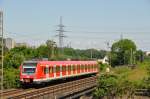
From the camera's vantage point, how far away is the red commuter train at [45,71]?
38281 millimetres

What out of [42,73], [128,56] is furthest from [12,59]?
[128,56]

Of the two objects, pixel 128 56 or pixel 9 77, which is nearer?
pixel 9 77

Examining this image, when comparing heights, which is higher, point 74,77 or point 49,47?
point 49,47

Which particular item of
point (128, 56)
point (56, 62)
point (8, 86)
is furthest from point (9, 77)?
point (128, 56)

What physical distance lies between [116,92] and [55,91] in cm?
1895

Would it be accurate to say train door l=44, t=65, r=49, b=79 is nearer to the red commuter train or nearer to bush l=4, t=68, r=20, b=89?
the red commuter train

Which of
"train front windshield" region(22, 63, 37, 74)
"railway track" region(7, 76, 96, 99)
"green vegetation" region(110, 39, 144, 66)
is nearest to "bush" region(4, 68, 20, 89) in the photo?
"train front windshield" region(22, 63, 37, 74)

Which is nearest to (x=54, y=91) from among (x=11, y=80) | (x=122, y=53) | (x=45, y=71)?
(x=45, y=71)

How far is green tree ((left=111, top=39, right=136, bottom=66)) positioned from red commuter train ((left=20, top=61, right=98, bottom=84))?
74471 millimetres

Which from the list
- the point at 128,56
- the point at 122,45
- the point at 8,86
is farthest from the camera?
the point at 122,45

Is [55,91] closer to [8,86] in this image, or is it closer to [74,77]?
[8,86]

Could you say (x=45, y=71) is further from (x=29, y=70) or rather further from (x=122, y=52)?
(x=122, y=52)

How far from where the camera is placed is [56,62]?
4412 cm

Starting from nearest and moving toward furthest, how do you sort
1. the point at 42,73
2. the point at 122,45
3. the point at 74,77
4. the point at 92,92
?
the point at 42,73 → the point at 92,92 → the point at 74,77 → the point at 122,45
